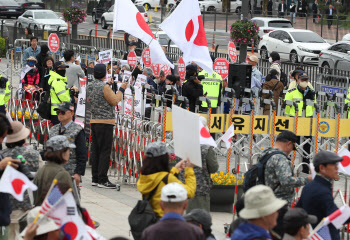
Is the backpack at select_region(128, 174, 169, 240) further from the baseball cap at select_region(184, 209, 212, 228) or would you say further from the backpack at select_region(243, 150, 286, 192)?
the backpack at select_region(243, 150, 286, 192)

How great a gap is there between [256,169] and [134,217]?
1.46 m

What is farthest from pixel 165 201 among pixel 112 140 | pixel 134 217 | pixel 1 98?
pixel 1 98

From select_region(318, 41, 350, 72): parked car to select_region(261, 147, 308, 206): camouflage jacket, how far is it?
22006 mm

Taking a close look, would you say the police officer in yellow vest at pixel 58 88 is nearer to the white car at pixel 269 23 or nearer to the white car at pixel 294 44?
the white car at pixel 294 44

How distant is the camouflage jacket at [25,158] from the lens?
768cm

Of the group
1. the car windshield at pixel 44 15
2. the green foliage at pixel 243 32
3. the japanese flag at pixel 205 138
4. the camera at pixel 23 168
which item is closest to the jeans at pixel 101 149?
the japanese flag at pixel 205 138

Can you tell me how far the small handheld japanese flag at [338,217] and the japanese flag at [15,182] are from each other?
2.40m

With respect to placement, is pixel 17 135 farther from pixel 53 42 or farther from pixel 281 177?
pixel 53 42

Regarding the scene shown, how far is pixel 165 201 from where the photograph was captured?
6129 millimetres

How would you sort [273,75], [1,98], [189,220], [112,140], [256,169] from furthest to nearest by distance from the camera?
[273,75], [1,98], [112,140], [256,169], [189,220]

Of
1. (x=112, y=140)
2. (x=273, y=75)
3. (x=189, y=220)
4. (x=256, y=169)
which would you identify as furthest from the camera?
(x=273, y=75)

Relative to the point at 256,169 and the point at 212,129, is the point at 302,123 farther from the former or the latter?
the point at 256,169

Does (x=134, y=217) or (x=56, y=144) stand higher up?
(x=56, y=144)

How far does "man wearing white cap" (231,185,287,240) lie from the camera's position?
18.9 ft
